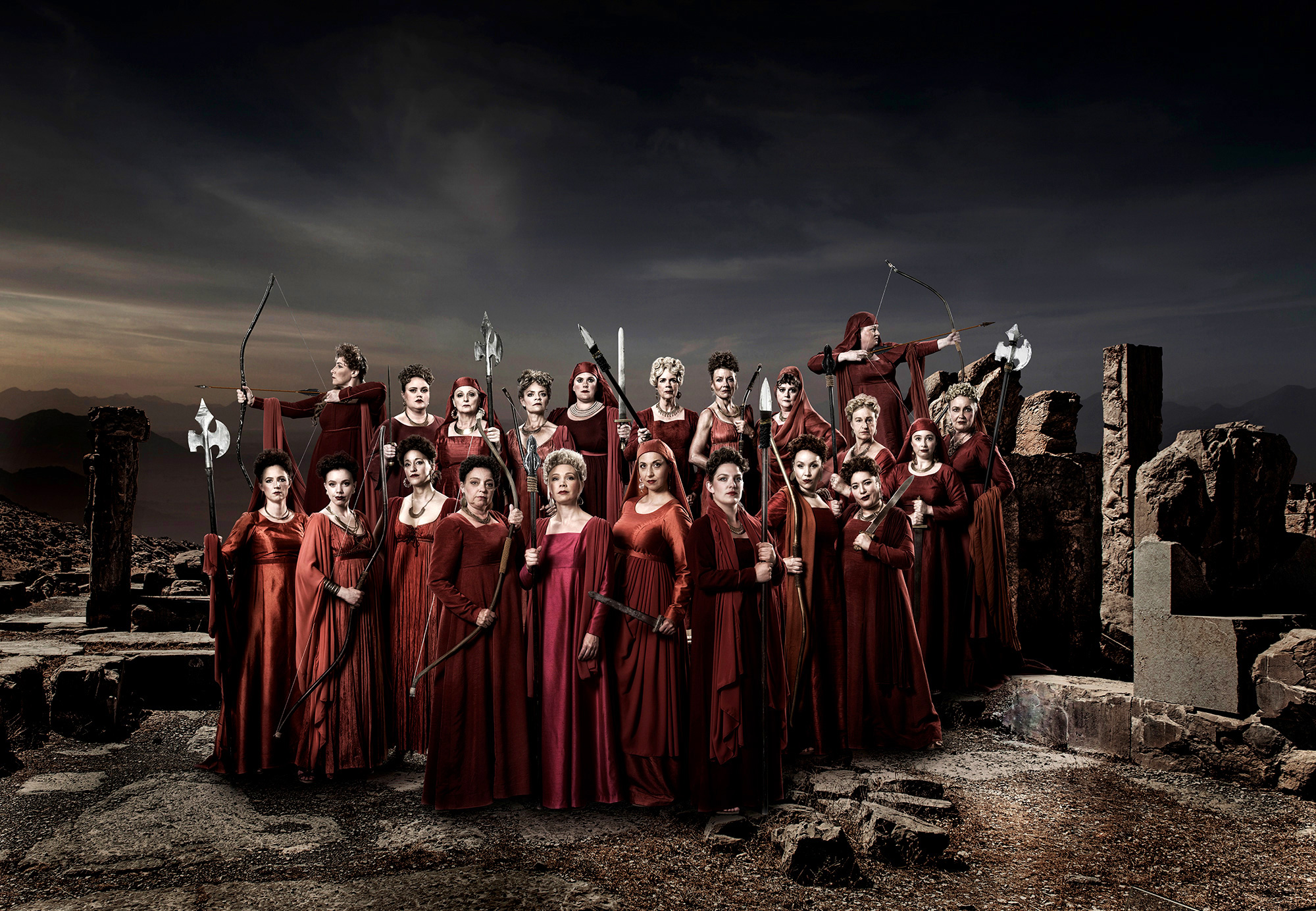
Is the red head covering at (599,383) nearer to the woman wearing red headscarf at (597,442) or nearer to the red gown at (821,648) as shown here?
the woman wearing red headscarf at (597,442)

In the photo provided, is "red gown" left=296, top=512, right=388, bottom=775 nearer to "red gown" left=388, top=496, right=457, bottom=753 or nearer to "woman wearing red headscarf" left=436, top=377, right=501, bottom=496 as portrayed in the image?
"red gown" left=388, top=496, right=457, bottom=753

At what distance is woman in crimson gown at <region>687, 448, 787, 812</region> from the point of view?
15.8ft

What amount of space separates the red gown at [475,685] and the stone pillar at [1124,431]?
749 centimetres

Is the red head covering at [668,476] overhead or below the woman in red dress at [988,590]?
overhead

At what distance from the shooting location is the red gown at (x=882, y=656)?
6051 millimetres

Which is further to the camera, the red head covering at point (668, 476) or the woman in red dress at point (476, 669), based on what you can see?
the red head covering at point (668, 476)

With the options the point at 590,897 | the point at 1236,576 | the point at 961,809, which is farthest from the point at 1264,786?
the point at 590,897

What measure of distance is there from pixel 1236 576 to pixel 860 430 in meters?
3.13

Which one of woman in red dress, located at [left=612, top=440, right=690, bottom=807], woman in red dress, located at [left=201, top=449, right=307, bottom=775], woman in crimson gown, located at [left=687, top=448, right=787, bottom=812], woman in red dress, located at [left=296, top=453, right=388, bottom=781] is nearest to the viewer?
woman in crimson gown, located at [left=687, top=448, right=787, bottom=812]

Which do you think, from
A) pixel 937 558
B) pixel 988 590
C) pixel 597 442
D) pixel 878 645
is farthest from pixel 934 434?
pixel 597 442

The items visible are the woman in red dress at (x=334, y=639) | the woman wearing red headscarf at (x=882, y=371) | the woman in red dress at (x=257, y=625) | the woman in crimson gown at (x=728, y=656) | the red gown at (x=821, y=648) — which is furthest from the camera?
the woman wearing red headscarf at (x=882, y=371)

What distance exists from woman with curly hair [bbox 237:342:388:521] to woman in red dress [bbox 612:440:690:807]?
3343mm

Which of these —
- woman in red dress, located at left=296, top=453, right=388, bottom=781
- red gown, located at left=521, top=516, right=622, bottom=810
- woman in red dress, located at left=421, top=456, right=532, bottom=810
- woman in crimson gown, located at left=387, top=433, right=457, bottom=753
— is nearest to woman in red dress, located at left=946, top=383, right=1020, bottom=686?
red gown, located at left=521, top=516, right=622, bottom=810

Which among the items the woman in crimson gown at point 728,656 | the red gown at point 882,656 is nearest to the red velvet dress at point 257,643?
the woman in crimson gown at point 728,656
